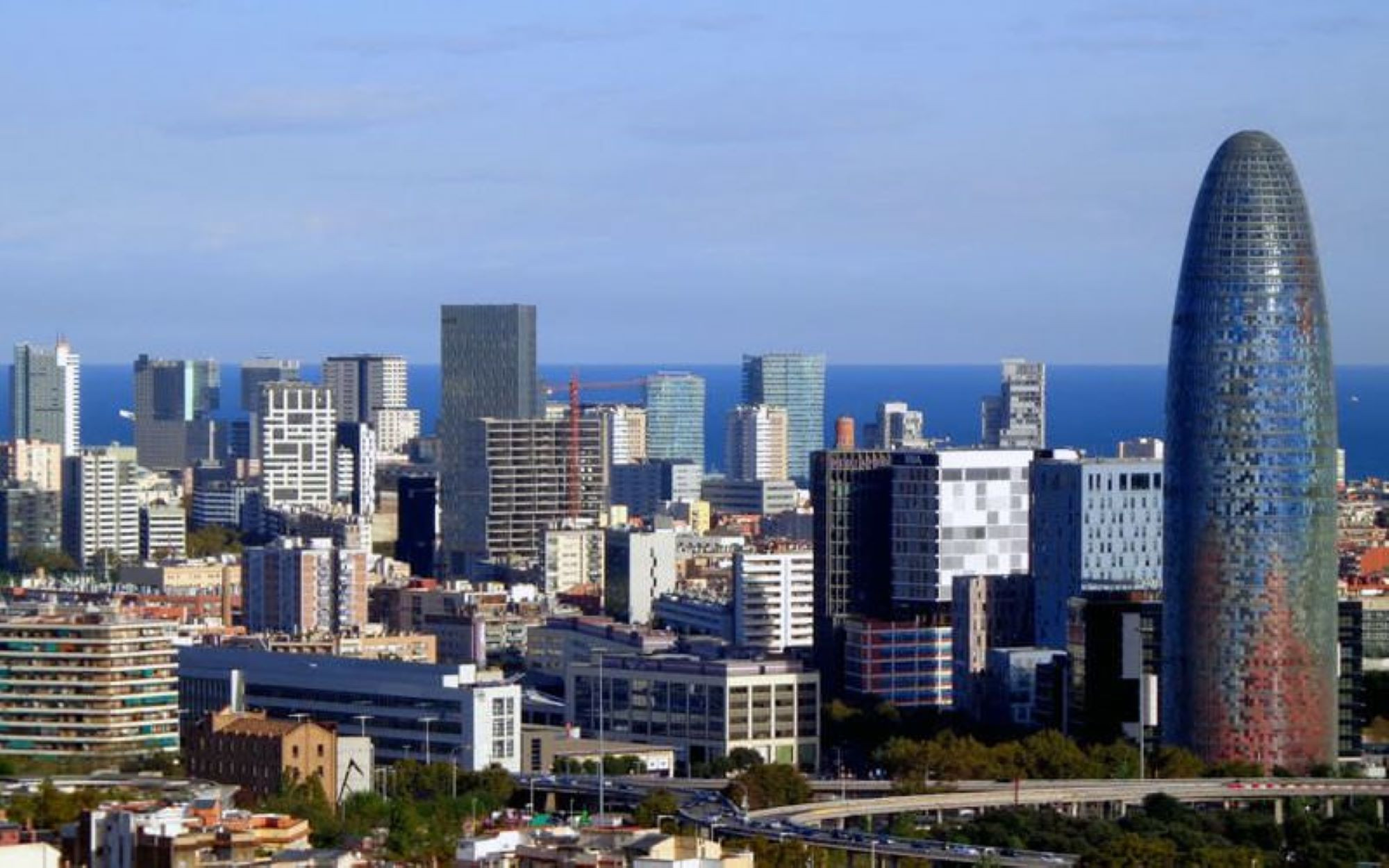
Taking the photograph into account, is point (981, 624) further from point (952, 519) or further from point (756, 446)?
point (756, 446)

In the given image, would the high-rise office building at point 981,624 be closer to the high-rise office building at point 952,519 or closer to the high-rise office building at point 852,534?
the high-rise office building at point 952,519

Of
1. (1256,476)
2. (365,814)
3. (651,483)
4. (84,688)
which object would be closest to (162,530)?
(651,483)

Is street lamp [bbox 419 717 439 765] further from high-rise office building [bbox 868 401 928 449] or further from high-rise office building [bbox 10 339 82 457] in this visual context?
high-rise office building [bbox 10 339 82 457]

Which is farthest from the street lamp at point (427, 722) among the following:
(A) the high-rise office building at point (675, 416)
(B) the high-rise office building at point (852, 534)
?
(A) the high-rise office building at point (675, 416)

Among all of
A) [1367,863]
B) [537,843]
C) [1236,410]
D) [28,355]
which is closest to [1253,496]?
[1236,410]

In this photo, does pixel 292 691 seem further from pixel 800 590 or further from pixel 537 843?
pixel 537 843

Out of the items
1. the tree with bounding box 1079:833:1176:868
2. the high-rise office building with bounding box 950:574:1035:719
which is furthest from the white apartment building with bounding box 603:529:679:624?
the tree with bounding box 1079:833:1176:868
